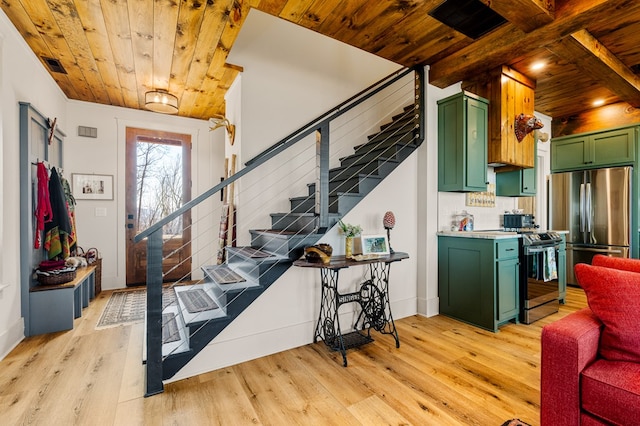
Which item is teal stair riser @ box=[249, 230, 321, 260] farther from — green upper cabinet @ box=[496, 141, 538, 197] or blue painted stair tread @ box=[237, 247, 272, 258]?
green upper cabinet @ box=[496, 141, 538, 197]

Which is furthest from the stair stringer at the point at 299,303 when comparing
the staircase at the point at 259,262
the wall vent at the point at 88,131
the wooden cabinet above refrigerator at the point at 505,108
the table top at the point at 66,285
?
the wall vent at the point at 88,131

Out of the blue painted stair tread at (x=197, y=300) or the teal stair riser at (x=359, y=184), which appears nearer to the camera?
the blue painted stair tread at (x=197, y=300)

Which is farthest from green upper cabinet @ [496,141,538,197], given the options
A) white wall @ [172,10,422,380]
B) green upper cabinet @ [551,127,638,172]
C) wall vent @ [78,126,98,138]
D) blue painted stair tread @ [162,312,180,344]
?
wall vent @ [78,126,98,138]

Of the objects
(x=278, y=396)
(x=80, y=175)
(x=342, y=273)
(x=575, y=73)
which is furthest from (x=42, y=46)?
(x=575, y=73)

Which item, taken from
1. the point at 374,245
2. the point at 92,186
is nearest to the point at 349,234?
the point at 374,245

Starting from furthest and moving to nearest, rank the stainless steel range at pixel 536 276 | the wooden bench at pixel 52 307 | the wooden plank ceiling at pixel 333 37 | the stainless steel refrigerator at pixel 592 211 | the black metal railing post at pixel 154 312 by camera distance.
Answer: the stainless steel refrigerator at pixel 592 211
the stainless steel range at pixel 536 276
the wooden bench at pixel 52 307
the wooden plank ceiling at pixel 333 37
the black metal railing post at pixel 154 312

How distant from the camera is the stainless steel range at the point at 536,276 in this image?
10.7ft

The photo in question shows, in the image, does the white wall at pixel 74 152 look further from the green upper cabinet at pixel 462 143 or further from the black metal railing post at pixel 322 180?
the green upper cabinet at pixel 462 143

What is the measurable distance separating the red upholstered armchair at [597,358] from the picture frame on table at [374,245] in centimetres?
149

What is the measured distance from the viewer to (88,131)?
14.8 ft

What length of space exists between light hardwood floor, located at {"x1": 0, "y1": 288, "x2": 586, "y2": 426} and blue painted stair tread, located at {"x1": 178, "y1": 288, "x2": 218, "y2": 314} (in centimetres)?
48

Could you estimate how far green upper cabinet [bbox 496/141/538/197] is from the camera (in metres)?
4.11

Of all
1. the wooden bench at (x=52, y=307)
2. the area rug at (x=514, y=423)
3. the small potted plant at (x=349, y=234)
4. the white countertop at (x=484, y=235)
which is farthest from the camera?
the white countertop at (x=484, y=235)

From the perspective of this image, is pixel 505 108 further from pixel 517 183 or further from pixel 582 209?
pixel 582 209
